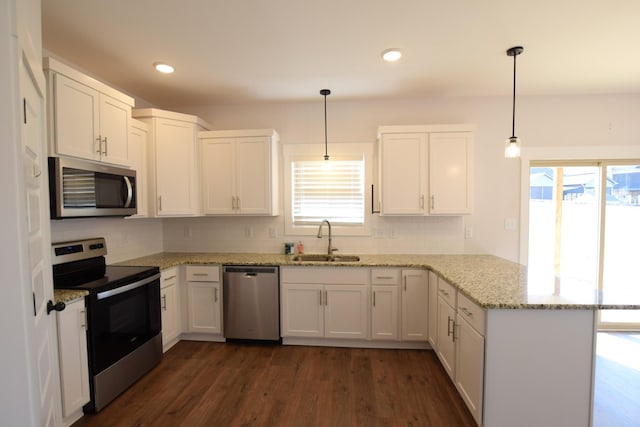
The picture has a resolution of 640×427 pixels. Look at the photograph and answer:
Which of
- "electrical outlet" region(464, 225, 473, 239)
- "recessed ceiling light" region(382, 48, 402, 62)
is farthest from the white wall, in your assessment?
"recessed ceiling light" region(382, 48, 402, 62)

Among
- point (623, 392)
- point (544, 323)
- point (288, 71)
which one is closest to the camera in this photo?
point (544, 323)

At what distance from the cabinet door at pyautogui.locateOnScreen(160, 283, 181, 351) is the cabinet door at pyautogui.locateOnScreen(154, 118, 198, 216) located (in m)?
0.80

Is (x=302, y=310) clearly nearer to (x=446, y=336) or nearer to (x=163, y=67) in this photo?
(x=446, y=336)

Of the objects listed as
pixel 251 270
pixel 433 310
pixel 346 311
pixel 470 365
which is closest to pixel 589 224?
pixel 433 310

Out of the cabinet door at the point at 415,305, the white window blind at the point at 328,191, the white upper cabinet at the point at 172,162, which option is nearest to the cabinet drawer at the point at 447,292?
the cabinet door at the point at 415,305

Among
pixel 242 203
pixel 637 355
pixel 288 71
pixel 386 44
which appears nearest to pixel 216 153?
pixel 242 203

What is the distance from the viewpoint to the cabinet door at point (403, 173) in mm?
2953

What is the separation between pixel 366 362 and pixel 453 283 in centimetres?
117

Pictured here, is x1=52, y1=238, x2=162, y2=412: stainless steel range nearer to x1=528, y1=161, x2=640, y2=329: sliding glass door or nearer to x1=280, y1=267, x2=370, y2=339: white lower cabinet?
x1=280, y1=267, x2=370, y2=339: white lower cabinet

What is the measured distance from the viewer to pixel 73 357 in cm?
178

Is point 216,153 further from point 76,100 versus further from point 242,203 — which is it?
point 76,100

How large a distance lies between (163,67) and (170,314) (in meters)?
2.31

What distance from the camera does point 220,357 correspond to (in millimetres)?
2676

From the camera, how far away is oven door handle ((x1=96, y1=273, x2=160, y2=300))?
6.40 feet
